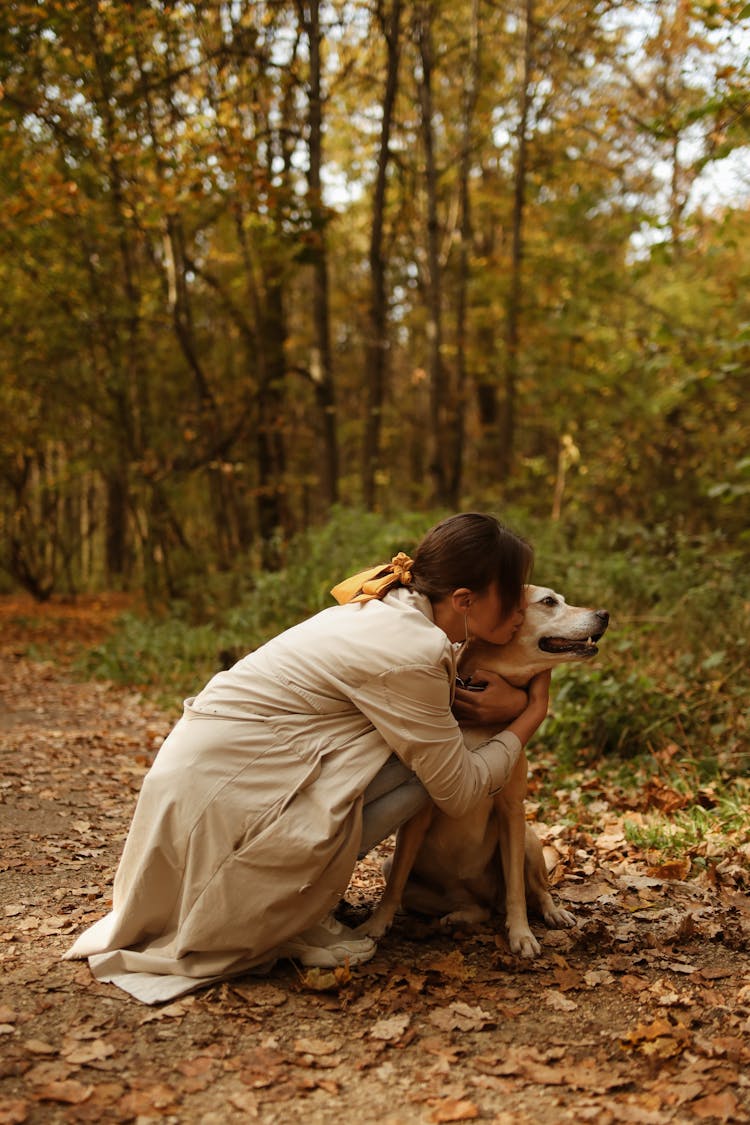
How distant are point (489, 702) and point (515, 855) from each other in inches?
23.6

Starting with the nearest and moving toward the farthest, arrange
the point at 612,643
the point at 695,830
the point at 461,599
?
the point at 461,599 → the point at 695,830 → the point at 612,643

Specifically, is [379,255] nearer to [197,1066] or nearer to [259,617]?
[259,617]

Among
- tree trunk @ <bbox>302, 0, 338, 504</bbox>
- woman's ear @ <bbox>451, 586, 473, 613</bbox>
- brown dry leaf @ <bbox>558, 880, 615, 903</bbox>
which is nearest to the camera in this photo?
woman's ear @ <bbox>451, 586, 473, 613</bbox>

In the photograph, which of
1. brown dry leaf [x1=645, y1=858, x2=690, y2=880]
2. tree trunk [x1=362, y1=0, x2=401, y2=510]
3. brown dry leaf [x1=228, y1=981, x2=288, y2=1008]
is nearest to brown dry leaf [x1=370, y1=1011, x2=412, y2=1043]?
→ brown dry leaf [x1=228, y1=981, x2=288, y2=1008]

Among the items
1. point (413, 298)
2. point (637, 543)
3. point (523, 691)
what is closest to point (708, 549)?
point (637, 543)

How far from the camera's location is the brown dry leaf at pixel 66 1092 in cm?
263

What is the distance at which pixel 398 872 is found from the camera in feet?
12.4

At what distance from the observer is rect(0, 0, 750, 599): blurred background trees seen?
11.3 m

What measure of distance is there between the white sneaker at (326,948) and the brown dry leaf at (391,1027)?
13.5 inches

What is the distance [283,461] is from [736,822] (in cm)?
1252

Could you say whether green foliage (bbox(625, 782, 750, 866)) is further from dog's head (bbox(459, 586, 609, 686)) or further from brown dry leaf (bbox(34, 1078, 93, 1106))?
brown dry leaf (bbox(34, 1078, 93, 1106))

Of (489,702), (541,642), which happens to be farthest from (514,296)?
(489,702)

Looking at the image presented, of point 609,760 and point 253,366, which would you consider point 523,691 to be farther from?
point 253,366

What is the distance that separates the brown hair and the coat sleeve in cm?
36
